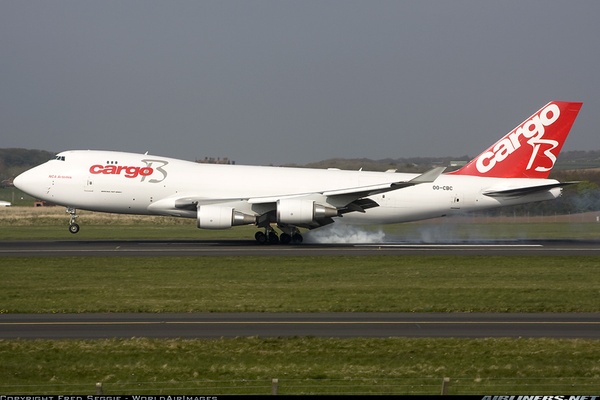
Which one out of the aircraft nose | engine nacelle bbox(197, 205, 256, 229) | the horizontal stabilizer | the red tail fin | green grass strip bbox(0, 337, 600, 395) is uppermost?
the red tail fin

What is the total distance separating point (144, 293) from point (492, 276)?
12430 millimetres

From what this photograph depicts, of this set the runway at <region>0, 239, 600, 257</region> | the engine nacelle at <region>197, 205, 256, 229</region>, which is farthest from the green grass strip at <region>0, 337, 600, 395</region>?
the engine nacelle at <region>197, 205, 256, 229</region>

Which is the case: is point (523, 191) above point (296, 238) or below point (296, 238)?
above

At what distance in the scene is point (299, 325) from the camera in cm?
1991

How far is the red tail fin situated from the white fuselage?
63cm

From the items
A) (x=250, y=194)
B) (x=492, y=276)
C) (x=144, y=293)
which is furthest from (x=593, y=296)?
(x=250, y=194)

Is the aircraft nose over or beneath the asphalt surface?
over

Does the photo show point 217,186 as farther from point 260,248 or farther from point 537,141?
point 537,141

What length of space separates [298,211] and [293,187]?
3529 millimetres

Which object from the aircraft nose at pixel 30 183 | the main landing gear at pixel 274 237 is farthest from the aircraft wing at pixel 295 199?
the aircraft nose at pixel 30 183

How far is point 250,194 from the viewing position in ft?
140

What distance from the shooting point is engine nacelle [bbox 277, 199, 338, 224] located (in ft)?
131

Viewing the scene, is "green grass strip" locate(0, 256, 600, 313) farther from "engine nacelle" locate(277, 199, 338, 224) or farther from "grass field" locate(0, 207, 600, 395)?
"engine nacelle" locate(277, 199, 338, 224)

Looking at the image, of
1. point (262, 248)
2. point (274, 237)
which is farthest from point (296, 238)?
point (262, 248)
